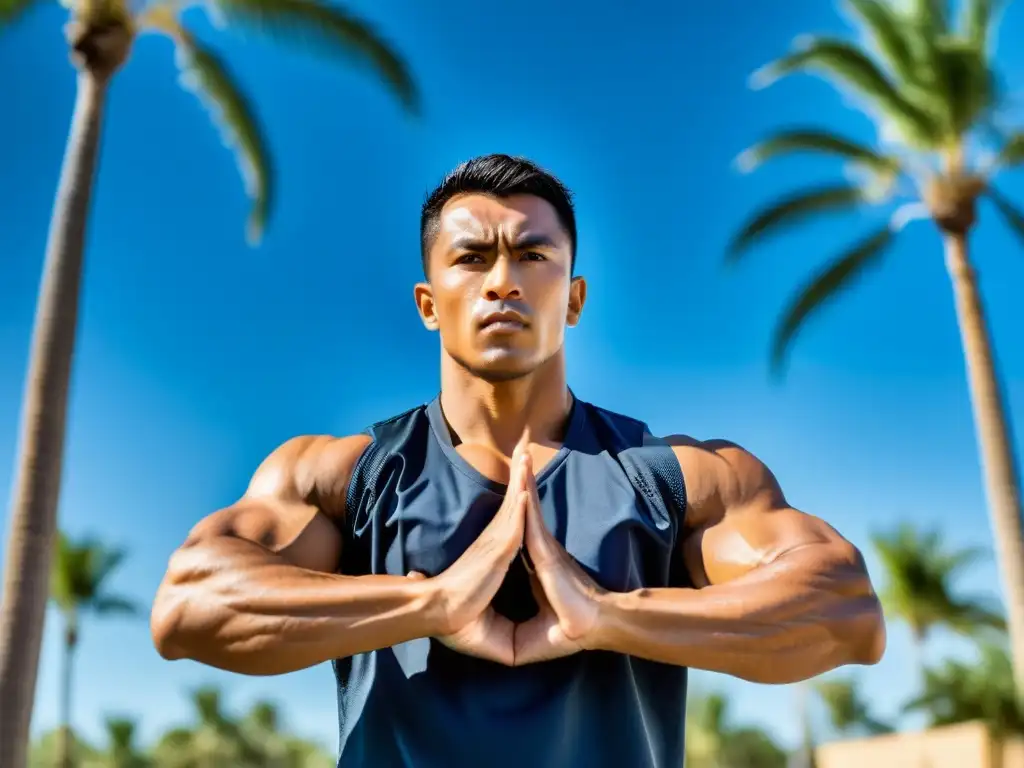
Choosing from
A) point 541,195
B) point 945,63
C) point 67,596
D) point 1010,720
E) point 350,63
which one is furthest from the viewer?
point 67,596

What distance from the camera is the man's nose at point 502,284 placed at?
2.55 metres

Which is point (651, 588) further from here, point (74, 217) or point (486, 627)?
point (74, 217)

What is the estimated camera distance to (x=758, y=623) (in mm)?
2229

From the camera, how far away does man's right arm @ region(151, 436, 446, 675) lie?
7.21 feet

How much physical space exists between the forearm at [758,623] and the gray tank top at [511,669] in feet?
0.63

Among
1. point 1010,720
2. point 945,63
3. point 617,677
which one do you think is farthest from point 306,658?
point 1010,720

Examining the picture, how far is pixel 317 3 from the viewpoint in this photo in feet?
37.5

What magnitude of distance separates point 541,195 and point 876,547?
32.3 m

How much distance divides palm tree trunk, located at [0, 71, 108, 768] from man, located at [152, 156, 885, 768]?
25.3 feet

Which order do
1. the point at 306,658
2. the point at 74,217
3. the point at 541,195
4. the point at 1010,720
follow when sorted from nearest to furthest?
the point at 306,658, the point at 541,195, the point at 74,217, the point at 1010,720

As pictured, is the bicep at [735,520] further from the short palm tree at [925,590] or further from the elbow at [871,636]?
the short palm tree at [925,590]

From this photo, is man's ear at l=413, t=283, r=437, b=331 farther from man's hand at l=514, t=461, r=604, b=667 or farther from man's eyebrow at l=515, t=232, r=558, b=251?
man's hand at l=514, t=461, r=604, b=667

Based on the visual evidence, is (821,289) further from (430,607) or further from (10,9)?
(430,607)

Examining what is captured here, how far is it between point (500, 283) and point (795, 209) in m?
12.8
